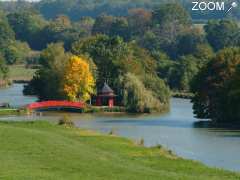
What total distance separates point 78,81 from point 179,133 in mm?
24003

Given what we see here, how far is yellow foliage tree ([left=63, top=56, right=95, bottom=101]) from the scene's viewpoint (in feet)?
263

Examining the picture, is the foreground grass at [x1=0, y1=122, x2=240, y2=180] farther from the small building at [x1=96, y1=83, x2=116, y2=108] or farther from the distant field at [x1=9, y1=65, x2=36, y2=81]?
the distant field at [x1=9, y1=65, x2=36, y2=81]

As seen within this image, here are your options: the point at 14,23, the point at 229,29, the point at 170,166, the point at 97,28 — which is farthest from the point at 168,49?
the point at 170,166

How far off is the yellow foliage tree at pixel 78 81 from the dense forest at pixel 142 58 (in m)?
0.39

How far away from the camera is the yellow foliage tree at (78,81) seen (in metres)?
80.2

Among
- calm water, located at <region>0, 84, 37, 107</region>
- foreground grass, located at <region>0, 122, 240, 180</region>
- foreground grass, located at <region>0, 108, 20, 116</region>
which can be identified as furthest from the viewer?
calm water, located at <region>0, 84, 37, 107</region>

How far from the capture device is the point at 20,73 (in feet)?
390

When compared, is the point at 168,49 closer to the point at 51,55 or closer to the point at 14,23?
the point at 14,23

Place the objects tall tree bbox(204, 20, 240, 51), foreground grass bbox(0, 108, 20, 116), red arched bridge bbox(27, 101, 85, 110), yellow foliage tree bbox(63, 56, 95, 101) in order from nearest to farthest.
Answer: foreground grass bbox(0, 108, 20, 116)
red arched bridge bbox(27, 101, 85, 110)
yellow foliage tree bbox(63, 56, 95, 101)
tall tree bbox(204, 20, 240, 51)

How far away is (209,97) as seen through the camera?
66.8 meters

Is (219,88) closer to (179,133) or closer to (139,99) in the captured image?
(179,133)

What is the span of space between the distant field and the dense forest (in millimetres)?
2839

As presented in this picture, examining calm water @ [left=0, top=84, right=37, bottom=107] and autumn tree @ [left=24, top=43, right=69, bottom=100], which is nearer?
autumn tree @ [left=24, top=43, right=69, bottom=100]

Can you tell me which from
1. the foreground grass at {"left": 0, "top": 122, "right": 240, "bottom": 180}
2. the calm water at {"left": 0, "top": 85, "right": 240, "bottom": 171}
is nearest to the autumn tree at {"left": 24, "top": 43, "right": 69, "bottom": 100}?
the calm water at {"left": 0, "top": 85, "right": 240, "bottom": 171}
